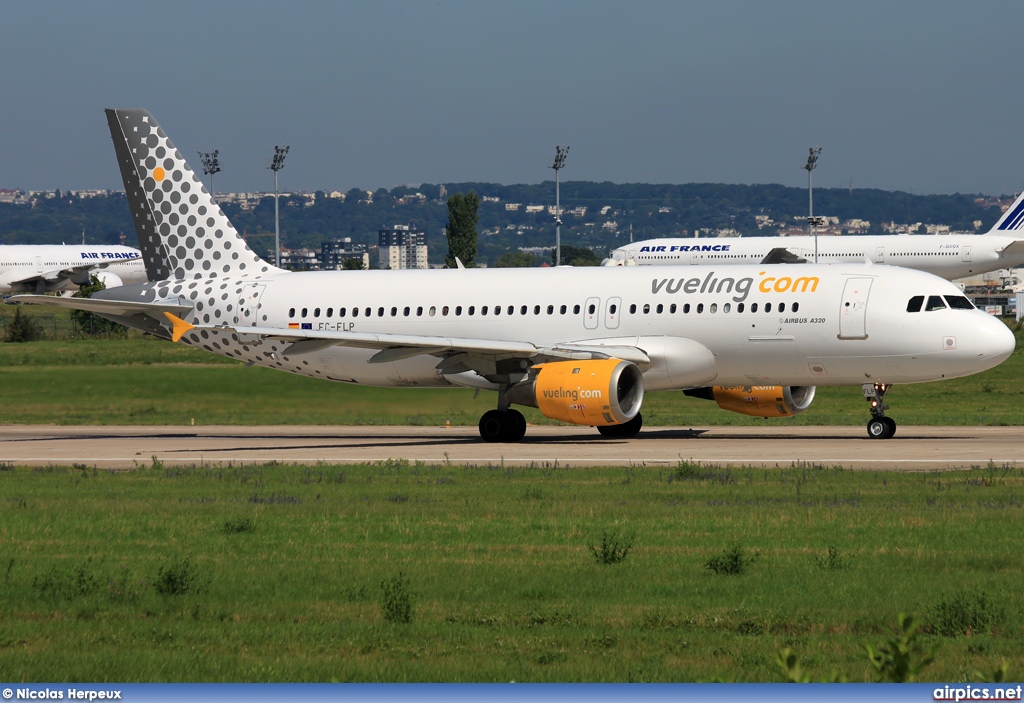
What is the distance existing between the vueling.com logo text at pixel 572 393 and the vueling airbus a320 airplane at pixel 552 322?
30 mm

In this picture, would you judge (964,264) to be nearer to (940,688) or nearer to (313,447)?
(313,447)

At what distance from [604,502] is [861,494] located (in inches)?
146

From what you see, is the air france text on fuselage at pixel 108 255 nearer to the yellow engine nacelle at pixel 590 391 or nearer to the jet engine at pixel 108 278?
Answer: the jet engine at pixel 108 278

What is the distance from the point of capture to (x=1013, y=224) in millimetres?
136625

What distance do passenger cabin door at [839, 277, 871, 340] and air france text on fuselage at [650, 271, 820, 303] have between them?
30.9 inches

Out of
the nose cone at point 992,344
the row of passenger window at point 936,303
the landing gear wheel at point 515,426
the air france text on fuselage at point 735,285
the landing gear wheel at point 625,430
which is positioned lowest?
the landing gear wheel at point 625,430

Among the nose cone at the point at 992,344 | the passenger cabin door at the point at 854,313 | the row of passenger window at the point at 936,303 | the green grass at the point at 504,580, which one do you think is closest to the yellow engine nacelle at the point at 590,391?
the passenger cabin door at the point at 854,313

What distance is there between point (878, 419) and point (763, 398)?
314 centimetres

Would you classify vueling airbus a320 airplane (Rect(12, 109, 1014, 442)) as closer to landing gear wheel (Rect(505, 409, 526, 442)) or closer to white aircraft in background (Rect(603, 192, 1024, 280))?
landing gear wheel (Rect(505, 409, 526, 442))

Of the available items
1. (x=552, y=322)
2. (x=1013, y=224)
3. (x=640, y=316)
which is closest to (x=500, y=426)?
(x=552, y=322)

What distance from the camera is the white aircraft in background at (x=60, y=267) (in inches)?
5182

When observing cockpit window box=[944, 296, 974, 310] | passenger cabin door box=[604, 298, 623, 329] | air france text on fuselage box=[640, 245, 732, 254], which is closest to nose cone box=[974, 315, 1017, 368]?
cockpit window box=[944, 296, 974, 310]

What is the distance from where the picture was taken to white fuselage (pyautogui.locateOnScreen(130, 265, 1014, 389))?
29656mm

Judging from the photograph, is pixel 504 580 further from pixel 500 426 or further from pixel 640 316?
pixel 500 426
